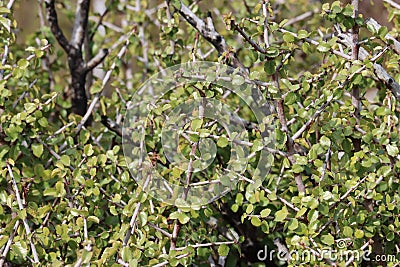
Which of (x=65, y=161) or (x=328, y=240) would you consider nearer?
(x=328, y=240)

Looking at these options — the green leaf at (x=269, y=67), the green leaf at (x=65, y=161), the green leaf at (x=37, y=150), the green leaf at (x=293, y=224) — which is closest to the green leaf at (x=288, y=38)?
the green leaf at (x=269, y=67)

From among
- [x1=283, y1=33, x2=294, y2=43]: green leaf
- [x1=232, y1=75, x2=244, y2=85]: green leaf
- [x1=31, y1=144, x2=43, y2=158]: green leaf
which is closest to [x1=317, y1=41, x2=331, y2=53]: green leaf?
[x1=283, y1=33, x2=294, y2=43]: green leaf

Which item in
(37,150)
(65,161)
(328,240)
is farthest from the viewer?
(37,150)

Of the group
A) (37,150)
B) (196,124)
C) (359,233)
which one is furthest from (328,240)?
(37,150)

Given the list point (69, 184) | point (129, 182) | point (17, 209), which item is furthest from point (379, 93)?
point (17, 209)

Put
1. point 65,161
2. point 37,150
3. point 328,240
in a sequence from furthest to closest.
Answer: point 37,150, point 65,161, point 328,240

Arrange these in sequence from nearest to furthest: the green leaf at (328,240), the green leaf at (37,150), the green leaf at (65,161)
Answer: the green leaf at (328,240), the green leaf at (65,161), the green leaf at (37,150)

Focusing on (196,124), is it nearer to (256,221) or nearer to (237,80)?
(237,80)

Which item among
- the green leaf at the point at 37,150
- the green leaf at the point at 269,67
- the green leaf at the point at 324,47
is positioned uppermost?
the green leaf at the point at 324,47

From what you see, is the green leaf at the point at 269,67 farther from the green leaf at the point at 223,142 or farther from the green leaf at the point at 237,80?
the green leaf at the point at 223,142

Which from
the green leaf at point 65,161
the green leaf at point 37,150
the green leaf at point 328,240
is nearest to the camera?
the green leaf at point 328,240

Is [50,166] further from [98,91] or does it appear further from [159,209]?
[159,209]
